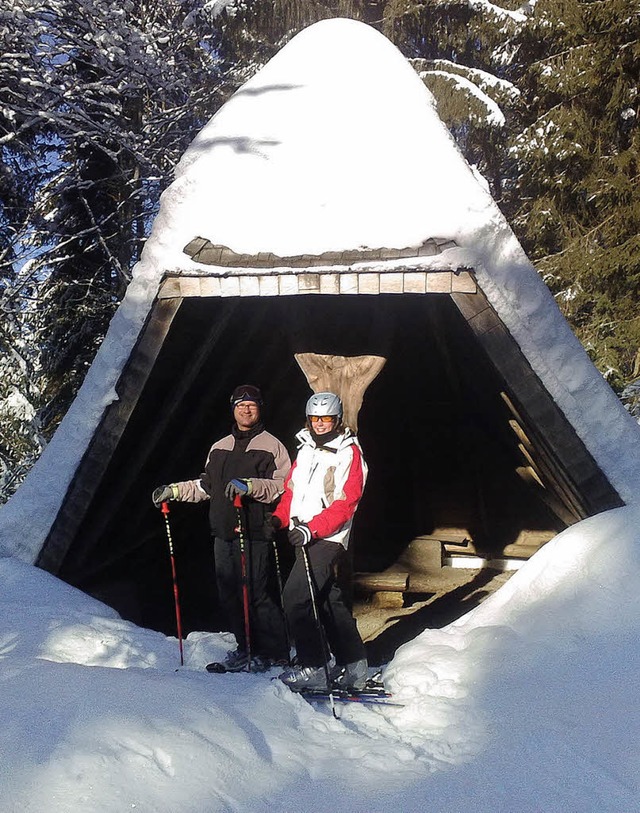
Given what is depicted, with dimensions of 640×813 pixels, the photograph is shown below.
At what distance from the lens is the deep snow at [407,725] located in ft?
7.59

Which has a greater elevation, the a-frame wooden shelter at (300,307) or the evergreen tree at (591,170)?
the evergreen tree at (591,170)

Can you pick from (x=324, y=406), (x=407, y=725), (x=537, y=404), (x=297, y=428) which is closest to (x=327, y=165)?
(x=324, y=406)

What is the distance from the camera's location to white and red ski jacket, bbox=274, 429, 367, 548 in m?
3.71

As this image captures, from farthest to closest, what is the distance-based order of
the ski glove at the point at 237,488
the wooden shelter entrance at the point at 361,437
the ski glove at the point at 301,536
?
1. the wooden shelter entrance at the point at 361,437
2. the ski glove at the point at 237,488
3. the ski glove at the point at 301,536

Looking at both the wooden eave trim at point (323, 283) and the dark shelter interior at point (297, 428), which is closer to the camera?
the wooden eave trim at point (323, 283)

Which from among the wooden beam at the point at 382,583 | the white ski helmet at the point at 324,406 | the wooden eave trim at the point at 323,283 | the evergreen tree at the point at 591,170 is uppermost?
the evergreen tree at the point at 591,170

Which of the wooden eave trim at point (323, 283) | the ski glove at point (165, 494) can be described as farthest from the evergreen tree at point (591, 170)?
the ski glove at point (165, 494)

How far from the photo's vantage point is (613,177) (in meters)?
12.4

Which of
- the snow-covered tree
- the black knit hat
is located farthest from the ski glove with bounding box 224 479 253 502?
the snow-covered tree

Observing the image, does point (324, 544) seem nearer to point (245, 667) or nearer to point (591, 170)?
point (245, 667)

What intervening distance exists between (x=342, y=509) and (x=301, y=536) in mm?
269

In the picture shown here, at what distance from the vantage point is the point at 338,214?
14.3ft

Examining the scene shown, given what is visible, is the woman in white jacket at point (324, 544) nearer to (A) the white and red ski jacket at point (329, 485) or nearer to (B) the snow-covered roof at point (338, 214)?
(A) the white and red ski jacket at point (329, 485)

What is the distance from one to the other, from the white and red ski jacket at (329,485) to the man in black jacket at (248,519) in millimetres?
328
